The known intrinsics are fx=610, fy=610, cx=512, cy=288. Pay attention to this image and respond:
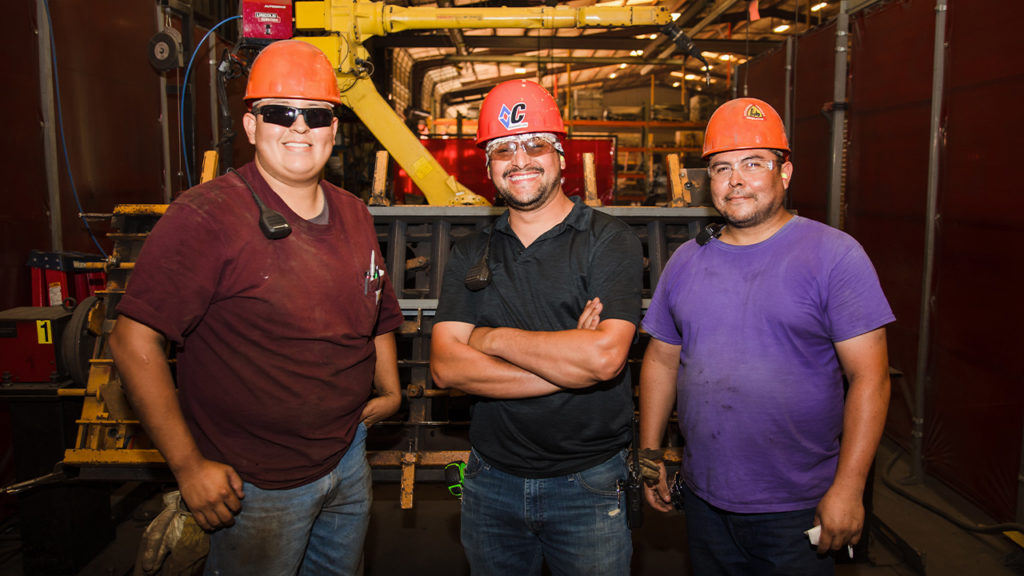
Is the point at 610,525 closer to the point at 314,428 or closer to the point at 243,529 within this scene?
the point at 314,428

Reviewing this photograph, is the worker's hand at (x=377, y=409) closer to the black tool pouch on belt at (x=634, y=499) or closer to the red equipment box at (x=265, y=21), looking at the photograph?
the black tool pouch on belt at (x=634, y=499)

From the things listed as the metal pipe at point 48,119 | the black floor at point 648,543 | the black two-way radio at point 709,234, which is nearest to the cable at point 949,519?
the black floor at point 648,543

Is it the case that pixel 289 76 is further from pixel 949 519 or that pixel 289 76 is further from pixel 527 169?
pixel 949 519

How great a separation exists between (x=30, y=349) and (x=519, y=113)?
381cm

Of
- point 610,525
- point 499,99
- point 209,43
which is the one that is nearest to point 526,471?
point 610,525

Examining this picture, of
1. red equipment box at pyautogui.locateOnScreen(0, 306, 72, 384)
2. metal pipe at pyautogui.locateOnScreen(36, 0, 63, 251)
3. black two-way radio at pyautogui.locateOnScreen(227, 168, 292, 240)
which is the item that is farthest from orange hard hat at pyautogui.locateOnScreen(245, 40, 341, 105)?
metal pipe at pyautogui.locateOnScreen(36, 0, 63, 251)

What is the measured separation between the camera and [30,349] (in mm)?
4016

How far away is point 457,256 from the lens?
7.67 feet

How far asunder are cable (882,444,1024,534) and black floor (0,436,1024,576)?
46 millimetres

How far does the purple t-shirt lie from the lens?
2039 mm

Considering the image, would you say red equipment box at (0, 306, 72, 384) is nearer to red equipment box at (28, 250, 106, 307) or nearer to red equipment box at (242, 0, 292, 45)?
red equipment box at (28, 250, 106, 307)

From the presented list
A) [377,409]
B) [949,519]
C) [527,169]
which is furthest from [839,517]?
[949,519]

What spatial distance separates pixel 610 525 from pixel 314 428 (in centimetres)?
105

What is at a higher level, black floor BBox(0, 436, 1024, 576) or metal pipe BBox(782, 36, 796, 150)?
metal pipe BBox(782, 36, 796, 150)
